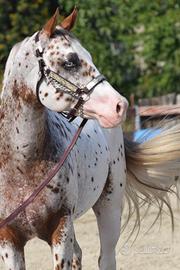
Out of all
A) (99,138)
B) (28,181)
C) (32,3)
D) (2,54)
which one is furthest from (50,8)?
(28,181)

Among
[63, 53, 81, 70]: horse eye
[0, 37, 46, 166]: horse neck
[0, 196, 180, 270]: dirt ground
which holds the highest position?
[63, 53, 81, 70]: horse eye

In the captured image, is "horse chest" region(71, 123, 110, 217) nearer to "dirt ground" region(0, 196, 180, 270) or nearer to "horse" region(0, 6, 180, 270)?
"horse" region(0, 6, 180, 270)

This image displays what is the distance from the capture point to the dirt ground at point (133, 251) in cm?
570

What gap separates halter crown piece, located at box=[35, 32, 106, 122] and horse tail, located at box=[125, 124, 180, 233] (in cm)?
147

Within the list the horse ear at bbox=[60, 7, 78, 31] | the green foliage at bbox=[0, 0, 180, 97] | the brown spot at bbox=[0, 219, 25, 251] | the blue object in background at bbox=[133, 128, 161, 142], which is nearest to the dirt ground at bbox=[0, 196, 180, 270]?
the blue object in background at bbox=[133, 128, 161, 142]

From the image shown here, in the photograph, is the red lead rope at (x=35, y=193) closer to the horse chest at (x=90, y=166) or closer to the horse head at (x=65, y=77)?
the horse head at (x=65, y=77)

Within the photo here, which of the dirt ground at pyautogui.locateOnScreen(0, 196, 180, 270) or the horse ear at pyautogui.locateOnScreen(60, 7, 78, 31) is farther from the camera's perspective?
the dirt ground at pyautogui.locateOnScreen(0, 196, 180, 270)

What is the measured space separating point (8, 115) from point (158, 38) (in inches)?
359

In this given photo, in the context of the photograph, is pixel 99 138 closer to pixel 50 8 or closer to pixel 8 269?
pixel 8 269

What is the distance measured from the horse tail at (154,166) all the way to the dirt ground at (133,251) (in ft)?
1.81

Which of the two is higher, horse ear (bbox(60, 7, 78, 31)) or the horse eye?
horse ear (bbox(60, 7, 78, 31))

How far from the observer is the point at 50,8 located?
13.0 metres

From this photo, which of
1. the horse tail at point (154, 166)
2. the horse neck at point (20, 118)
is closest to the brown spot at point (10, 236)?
the horse neck at point (20, 118)

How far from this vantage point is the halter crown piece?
3439 mm
